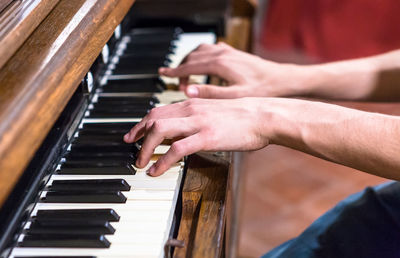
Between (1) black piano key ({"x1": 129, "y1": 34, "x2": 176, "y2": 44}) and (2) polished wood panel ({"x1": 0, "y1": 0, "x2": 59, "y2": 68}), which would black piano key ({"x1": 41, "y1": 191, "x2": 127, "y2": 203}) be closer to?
(2) polished wood panel ({"x1": 0, "y1": 0, "x2": 59, "y2": 68})

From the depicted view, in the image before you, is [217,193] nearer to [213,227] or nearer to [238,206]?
[213,227]

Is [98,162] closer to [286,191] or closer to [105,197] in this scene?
[105,197]

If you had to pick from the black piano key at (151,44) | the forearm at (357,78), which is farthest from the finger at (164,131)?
the black piano key at (151,44)

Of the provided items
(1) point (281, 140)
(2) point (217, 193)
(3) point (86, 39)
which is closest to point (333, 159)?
(1) point (281, 140)

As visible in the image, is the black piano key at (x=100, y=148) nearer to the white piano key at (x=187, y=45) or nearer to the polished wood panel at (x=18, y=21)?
the polished wood panel at (x=18, y=21)

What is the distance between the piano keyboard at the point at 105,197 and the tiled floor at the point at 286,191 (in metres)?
0.96

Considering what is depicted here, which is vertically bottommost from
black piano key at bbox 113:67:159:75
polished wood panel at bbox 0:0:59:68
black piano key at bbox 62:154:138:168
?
black piano key at bbox 62:154:138:168

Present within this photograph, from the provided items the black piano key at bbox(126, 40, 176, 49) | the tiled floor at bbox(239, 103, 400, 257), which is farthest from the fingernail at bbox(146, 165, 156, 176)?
the tiled floor at bbox(239, 103, 400, 257)

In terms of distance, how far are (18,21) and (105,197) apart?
1.18 ft

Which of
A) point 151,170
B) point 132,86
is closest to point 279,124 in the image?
point 151,170

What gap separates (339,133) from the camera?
2.95 ft

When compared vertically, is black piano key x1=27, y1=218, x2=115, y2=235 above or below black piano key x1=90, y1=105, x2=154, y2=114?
below

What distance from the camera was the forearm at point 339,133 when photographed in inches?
34.4

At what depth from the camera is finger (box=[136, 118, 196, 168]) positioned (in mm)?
884
